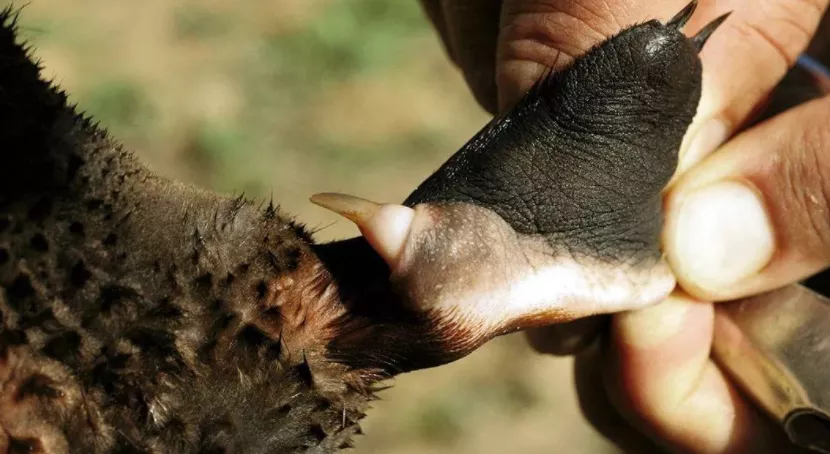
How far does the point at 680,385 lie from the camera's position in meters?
2.20

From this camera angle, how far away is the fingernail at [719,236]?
188cm

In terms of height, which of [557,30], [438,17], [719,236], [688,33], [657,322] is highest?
[438,17]

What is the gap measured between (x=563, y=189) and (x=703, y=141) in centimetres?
59

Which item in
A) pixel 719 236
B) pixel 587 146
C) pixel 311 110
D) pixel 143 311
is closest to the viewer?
pixel 143 311

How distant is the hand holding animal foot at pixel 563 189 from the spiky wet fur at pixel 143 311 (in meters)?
0.19

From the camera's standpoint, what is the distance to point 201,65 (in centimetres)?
494

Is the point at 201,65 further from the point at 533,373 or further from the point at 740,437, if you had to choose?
the point at 740,437

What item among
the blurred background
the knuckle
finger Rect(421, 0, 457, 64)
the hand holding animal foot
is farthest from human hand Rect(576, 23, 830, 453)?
the blurred background

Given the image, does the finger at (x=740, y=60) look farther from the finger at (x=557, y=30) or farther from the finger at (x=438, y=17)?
the finger at (x=438, y=17)

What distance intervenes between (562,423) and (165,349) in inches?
106

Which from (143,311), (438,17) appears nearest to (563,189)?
(143,311)

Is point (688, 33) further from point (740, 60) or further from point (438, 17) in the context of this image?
point (438, 17)

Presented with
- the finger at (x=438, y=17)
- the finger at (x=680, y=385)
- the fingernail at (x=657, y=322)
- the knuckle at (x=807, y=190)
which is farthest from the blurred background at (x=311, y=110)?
the knuckle at (x=807, y=190)

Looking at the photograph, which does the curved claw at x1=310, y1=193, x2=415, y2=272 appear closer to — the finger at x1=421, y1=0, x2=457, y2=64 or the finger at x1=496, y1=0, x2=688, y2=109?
the finger at x1=496, y1=0, x2=688, y2=109
